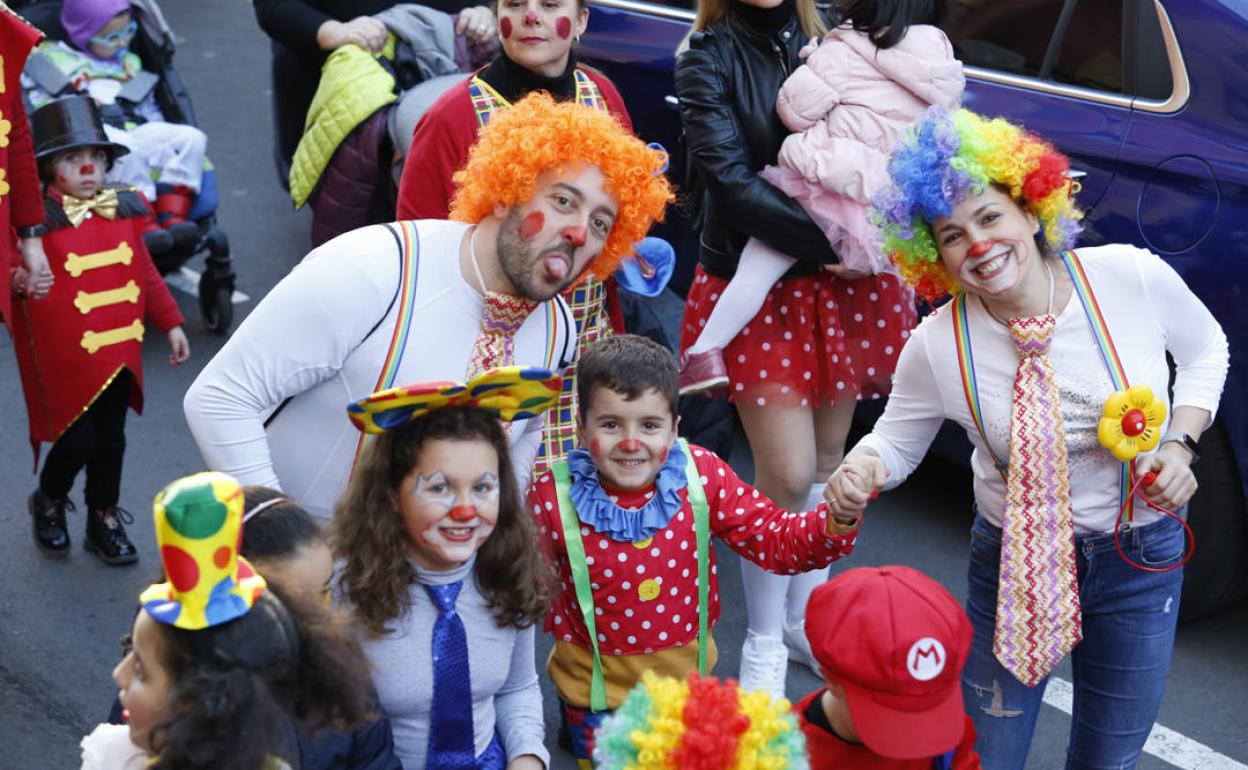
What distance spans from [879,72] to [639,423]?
3.95ft

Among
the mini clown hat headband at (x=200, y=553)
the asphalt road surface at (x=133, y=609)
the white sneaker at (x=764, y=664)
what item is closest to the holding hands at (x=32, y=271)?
the asphalt road surface at (x=133, y=609)

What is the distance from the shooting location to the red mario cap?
2658 millimetres

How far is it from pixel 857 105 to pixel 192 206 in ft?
12.3

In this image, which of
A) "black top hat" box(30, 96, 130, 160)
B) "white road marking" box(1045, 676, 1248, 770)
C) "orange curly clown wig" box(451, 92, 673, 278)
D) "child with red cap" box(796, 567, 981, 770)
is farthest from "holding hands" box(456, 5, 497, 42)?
"child with red cap" box(796, 567, 981, 770)

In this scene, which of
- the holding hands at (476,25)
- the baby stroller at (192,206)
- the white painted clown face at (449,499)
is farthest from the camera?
the baby stroller at (192,206)

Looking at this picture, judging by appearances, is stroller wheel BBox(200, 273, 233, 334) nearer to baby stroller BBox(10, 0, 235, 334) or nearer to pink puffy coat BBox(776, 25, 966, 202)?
baby stroller BBox(10, 0, 235, 334)

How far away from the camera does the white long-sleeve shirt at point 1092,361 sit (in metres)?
3.26

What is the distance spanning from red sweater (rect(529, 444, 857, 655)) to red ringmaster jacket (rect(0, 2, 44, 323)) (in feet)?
6.28

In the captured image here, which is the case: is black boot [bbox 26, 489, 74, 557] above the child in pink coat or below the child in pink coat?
below

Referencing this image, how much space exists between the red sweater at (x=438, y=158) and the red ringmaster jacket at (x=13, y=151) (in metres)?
1.17

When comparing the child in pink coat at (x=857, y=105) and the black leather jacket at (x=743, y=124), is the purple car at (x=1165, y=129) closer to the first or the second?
the child in pink coat at (x=857, y=105)

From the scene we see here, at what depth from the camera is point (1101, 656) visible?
3379 millimetres

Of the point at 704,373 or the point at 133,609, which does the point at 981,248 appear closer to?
the point at 704,373

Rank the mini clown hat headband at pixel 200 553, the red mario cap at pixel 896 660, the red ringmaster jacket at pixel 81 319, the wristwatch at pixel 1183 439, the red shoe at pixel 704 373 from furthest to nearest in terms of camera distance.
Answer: the red ringmaster jacket at pixel 81 319
the red shoe at pixel 704 373
the wristwatch at pixel 1183 439
the red mario cap at pixel 896 660
the mini clown hat headband at pixel 200 553
